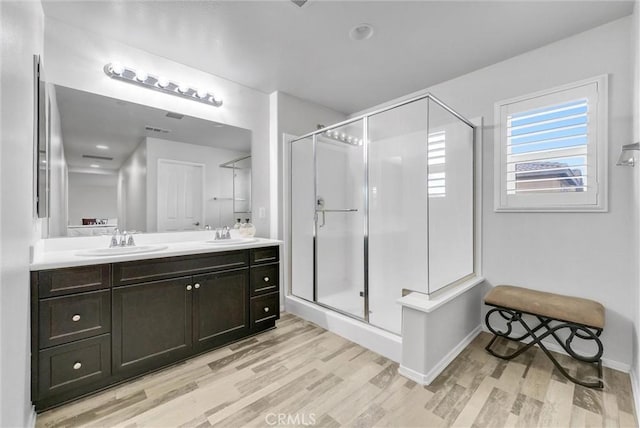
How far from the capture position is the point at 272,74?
2.74 m

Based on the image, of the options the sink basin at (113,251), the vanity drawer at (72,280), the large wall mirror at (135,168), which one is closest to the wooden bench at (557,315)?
the large wall mirror at (135,168)

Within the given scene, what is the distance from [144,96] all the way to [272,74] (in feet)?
3.80

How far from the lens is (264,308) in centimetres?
255

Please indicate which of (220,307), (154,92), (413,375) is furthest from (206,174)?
(413,375)

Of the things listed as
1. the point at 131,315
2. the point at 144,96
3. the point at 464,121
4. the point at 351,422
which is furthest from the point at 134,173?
the point at 464,121

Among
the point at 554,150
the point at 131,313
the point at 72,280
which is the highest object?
the point at 554,150

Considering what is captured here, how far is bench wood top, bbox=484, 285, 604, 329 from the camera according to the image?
5.90 feet

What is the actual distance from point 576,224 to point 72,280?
3473 mm

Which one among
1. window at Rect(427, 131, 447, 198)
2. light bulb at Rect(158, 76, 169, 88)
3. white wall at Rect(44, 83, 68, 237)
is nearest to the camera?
white wall at Rect(44, 83, 68, 237)

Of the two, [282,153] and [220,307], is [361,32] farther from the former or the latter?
[220,307]

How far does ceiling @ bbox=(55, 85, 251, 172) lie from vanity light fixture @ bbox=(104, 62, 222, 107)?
0.18 m

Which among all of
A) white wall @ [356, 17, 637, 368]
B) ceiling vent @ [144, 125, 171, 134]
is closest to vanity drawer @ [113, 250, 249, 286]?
ceiling vent @ [144, 125, 171, 134]

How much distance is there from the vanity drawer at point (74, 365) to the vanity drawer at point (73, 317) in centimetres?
5

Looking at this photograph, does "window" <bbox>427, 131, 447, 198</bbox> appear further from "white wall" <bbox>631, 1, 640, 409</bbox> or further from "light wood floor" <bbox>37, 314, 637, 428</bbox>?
"light wood floor" <bbox>37, 314, 637, 428</bbox>
